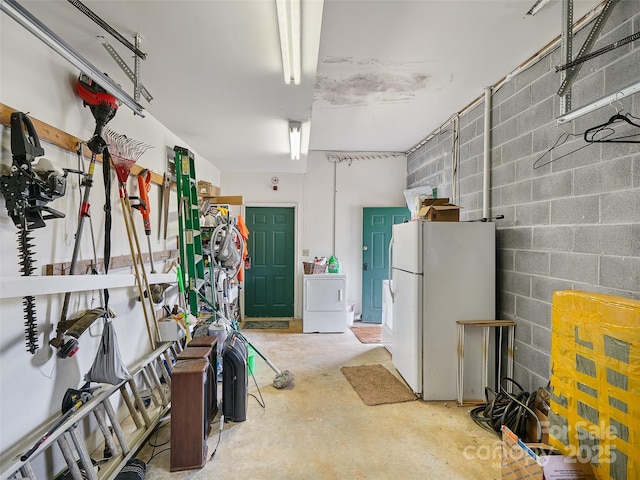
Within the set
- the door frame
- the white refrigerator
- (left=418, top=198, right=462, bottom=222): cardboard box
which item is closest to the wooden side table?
the white refrigerator

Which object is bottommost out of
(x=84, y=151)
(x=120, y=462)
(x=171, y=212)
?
(x=120, y=462)

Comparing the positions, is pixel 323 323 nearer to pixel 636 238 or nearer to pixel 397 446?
pixel 397 446

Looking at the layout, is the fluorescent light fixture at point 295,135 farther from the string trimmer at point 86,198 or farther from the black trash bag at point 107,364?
the black trash bag at point 107,364

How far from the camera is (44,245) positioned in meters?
1.74

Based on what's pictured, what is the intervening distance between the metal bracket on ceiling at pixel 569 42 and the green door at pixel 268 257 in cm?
434

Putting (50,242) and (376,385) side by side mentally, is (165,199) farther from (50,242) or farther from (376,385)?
(376,385)

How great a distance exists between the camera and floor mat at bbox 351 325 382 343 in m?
4.79

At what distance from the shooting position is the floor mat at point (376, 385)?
3.04 m

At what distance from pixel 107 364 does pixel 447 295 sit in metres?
2.62

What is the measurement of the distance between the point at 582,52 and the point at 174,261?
3.63m

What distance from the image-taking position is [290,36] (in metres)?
1.73

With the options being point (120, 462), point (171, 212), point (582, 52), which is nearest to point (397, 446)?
point (120, 462)

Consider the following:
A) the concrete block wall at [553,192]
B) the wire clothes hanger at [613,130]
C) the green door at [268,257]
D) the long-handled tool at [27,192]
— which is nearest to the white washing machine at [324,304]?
the green door at [268,257]

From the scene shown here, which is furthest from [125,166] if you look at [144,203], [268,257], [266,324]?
[266,324]
